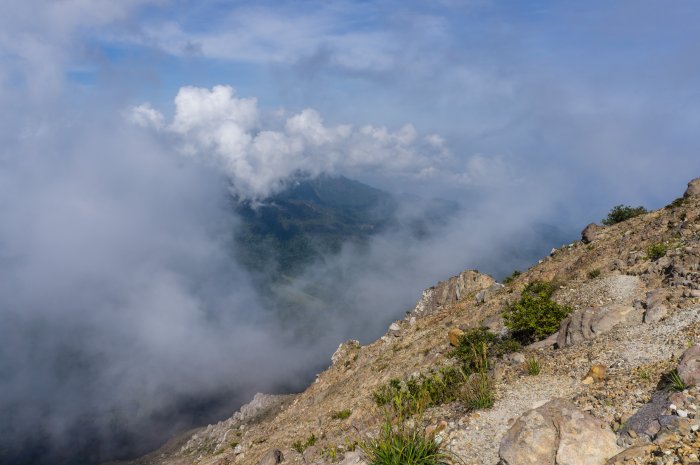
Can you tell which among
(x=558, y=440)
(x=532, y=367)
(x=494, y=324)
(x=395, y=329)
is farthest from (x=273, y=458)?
(x=395, y=329)

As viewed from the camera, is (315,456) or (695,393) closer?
(695,393)

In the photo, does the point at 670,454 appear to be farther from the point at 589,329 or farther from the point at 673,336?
the point at 589,329

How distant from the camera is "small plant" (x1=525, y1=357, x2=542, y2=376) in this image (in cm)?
1820

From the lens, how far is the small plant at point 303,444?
2561 centimetres

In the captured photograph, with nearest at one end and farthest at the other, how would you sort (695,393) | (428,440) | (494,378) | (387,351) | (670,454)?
(670,454) < (695,393) < (428,440) < (494,378) < (387,351)

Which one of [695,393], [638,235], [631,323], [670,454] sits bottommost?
[670,454]

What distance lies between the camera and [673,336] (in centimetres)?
1628

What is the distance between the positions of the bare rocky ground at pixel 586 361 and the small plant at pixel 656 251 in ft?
1.14

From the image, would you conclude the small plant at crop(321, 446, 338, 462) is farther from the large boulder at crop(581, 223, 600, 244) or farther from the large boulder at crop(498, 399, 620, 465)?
the large boulder at crop(581, 223, 600, 244)

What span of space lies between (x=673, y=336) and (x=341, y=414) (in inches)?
801

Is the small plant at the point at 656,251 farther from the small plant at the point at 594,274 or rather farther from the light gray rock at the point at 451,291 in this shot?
the light gray rock at the point at 451,291

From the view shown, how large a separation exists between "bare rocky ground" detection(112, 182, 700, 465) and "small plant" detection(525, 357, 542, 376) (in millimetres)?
288

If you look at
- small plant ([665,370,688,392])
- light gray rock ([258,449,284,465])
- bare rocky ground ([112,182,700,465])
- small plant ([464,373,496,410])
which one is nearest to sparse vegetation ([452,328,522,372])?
bare rocky ground ([112,182,700,465])

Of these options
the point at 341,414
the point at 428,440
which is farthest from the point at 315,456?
the point at 428,440
